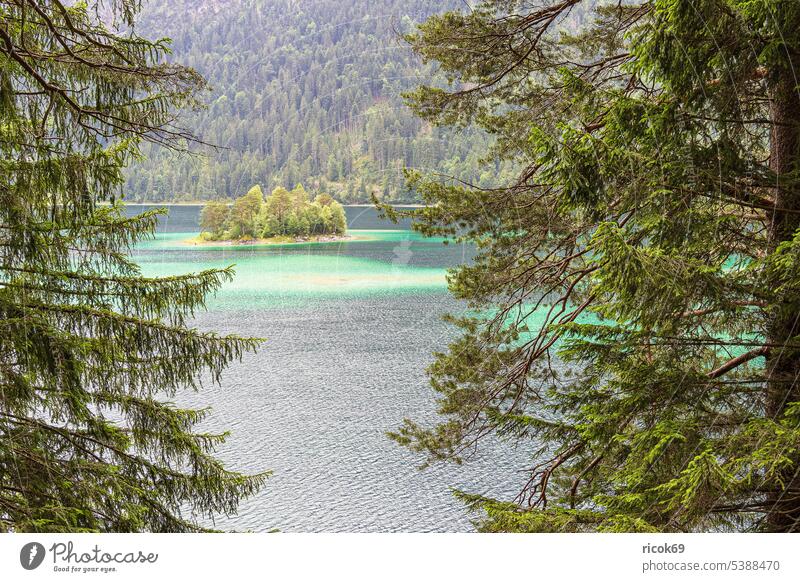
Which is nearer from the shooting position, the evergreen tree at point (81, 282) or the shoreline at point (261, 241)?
the evergreen tree at point (81, 282)

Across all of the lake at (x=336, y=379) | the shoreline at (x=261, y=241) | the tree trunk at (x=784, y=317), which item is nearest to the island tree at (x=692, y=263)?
the tree trunk at (x=784, y=317)

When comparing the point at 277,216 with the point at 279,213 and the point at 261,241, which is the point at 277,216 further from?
the point at 261,241

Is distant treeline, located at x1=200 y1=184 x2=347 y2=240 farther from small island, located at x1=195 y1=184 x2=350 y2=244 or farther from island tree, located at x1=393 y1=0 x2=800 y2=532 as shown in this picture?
island tree, located at x1=393 y1=0 x2=800 y2=532

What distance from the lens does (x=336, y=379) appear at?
9727 mm

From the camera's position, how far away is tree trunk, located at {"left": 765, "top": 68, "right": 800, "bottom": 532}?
1.82 m

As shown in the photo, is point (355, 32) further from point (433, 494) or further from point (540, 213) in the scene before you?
point (433, 494)

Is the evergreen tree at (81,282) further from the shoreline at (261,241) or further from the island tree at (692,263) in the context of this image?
the shoreline at (261,241)

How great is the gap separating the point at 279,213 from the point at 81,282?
15.8ft

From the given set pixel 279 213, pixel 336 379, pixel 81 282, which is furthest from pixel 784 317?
pixel 336 379
